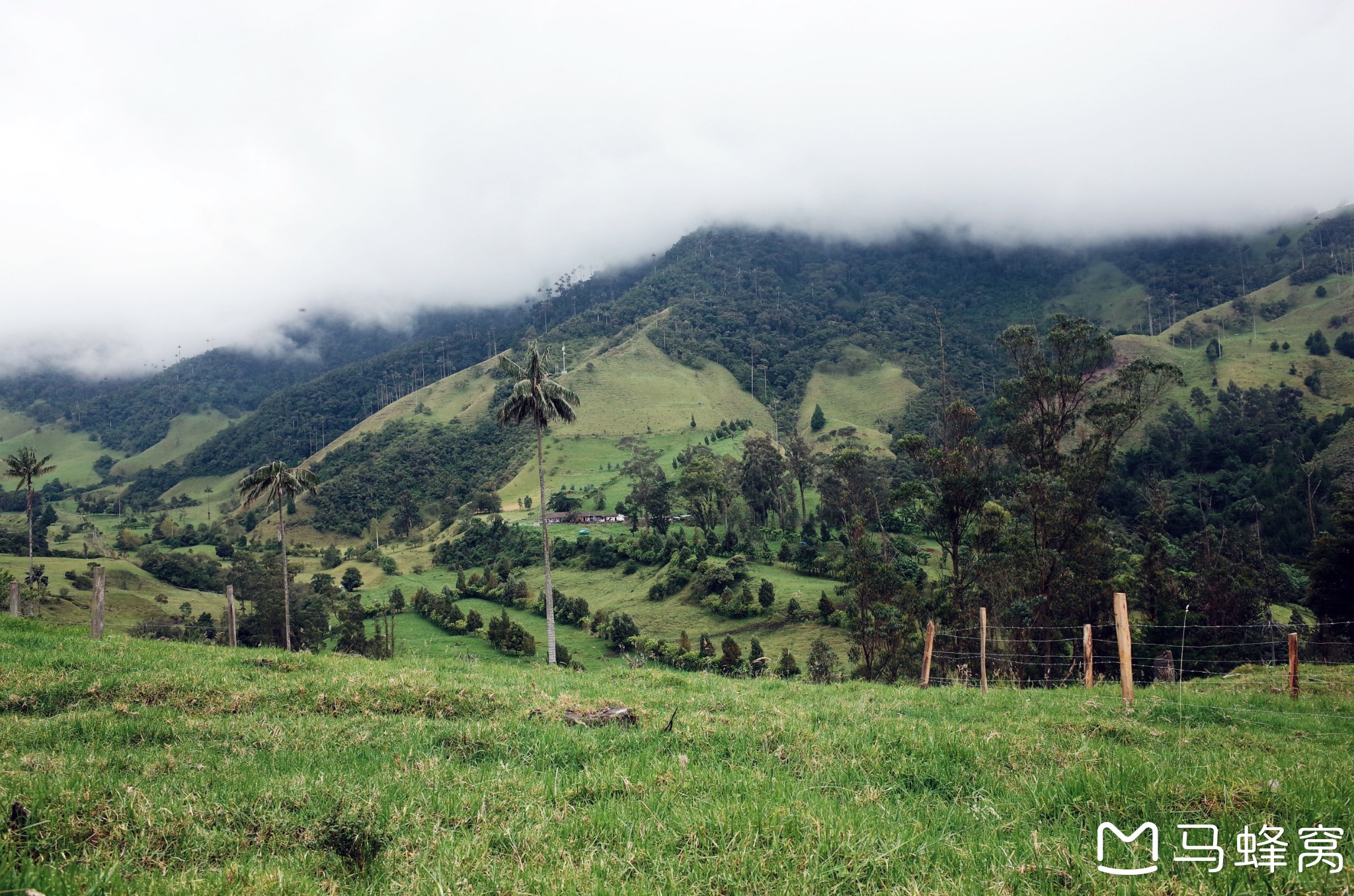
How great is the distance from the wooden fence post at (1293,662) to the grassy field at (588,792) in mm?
1816

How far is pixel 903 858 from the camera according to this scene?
4.73 meters

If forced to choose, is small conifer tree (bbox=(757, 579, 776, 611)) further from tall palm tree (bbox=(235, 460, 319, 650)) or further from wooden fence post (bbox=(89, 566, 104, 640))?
wooden fence post (bbox=(89, 566, 104, 640))

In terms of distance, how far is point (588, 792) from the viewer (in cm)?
615

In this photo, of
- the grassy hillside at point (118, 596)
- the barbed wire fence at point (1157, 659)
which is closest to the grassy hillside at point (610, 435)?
the grassy hillside at point (118, 596)

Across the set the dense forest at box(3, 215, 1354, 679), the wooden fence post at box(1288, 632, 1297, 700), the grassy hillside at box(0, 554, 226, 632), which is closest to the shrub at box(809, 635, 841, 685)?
the dense forest at box(3, 215, 1354, 679)

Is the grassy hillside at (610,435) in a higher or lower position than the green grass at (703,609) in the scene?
higher

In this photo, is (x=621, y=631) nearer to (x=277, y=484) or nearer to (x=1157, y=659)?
(x=277, y=484)

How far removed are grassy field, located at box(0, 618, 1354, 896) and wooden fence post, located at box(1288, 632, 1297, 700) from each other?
71.5 inches

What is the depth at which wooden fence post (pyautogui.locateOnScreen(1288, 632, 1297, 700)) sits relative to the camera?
12280 millimetres

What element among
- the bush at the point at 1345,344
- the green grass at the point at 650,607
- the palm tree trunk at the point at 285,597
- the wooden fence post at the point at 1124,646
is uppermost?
the bush at the point at 1345,344

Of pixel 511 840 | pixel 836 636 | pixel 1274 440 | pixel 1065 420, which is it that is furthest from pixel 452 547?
pixel 1274 440

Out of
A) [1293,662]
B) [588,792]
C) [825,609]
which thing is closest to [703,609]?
[825,609]

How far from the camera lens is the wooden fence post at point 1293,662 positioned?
40.3 feet

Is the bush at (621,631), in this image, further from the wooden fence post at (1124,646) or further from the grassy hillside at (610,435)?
the grassy hillside at (610,435)
